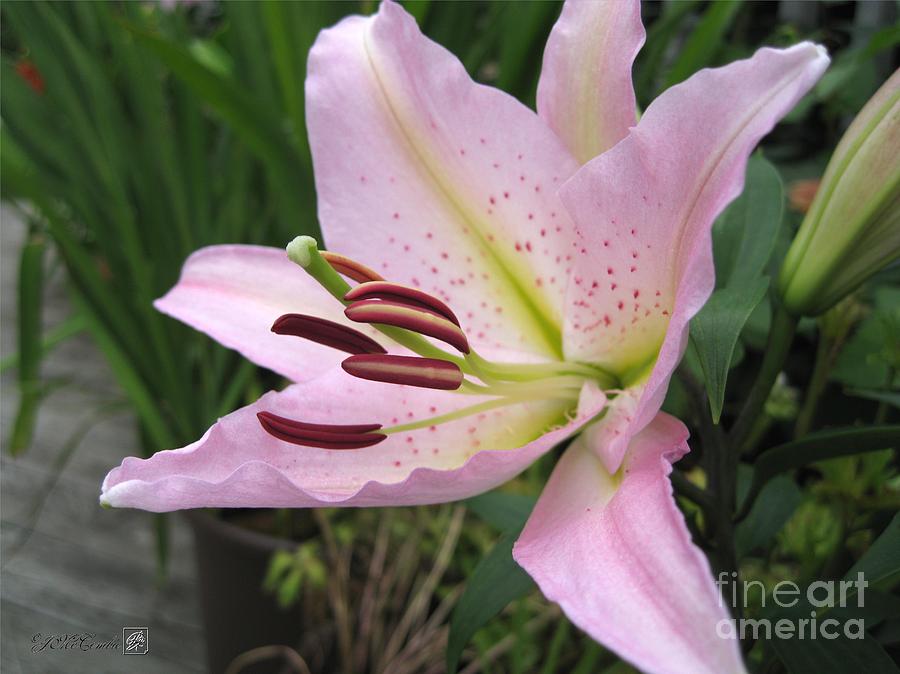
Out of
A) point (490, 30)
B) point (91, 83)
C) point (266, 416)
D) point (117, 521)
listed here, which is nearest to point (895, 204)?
point (266, 416)

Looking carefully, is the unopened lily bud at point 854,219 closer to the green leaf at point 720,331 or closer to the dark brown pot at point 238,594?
the green leaf at point 720,331

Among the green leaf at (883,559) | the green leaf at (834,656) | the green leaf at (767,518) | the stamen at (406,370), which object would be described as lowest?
the green leaf at (767,518)

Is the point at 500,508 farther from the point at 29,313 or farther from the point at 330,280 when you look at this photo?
the point at 29,313

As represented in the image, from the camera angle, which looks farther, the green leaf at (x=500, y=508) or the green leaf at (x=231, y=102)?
the green leaf at (x=231, y=102)

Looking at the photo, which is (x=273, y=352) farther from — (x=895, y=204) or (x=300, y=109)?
(x=300, y=109)

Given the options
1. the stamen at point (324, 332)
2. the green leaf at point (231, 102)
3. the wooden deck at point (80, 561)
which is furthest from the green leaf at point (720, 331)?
the wooden deck at point (80, 561)
